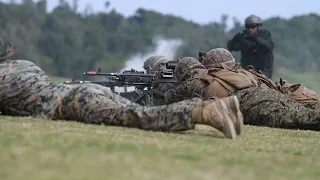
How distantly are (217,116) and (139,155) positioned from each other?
1.37m

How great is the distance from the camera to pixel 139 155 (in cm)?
420

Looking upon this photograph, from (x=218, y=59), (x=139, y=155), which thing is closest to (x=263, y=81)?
(x=218, y=59)

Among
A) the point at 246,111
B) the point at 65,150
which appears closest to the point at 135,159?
the point at 65,150

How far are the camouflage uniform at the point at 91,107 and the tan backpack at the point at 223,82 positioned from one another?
216cm

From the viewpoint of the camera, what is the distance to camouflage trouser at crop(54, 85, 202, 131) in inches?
220

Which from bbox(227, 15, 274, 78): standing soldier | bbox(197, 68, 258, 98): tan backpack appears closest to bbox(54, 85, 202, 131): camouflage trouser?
bbox(197, 68, 258, 98): tan backpack

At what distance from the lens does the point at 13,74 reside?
643cm

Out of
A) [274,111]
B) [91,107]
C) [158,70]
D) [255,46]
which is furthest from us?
[255,46]

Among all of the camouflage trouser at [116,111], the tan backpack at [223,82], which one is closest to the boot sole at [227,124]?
the camouflage trouser at [116,111]

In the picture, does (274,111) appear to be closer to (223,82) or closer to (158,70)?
(223,82)

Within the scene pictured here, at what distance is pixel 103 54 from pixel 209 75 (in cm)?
5045

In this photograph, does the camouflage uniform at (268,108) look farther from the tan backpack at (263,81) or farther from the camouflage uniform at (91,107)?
the camouflage uniform at (91,107)

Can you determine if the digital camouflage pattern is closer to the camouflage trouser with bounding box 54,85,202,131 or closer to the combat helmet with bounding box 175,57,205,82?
the camouflage trouser with bounding box 54,85,202,131

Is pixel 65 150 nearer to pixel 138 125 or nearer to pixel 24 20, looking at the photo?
pixel 138 125
